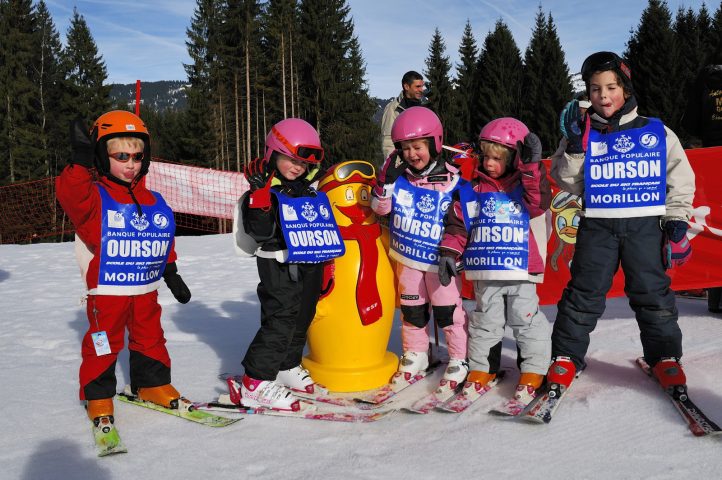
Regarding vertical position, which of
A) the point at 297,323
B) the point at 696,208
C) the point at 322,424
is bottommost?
the point at 322,424

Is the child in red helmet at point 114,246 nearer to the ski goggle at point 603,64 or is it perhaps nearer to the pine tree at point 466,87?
the ski goggle at point 603,64

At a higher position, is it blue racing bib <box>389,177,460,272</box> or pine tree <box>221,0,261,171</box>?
pine tree <box>221,0,261,171</box>

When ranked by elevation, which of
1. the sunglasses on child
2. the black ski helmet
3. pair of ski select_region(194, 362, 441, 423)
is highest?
the black ski helmet

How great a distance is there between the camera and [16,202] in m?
18.6

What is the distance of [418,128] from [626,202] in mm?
1347

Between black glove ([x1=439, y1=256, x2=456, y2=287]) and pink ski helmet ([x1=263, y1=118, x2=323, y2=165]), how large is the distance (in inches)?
40.2

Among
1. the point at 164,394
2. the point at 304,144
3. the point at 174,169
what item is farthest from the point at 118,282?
the point at 174,169

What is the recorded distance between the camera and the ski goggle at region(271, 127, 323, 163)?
3.67m

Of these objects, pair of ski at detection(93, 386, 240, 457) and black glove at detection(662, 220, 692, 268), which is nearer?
pair of ski at detection(93, 386, 240, 457)

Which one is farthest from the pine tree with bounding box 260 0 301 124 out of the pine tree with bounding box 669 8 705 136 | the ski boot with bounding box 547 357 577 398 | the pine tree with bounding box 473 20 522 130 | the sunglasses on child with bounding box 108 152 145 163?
the ski boot with bounding box 547 357 577 398

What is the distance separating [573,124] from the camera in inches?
134

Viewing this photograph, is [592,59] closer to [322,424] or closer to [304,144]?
[304,144]

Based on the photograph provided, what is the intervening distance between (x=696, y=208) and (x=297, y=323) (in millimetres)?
3812

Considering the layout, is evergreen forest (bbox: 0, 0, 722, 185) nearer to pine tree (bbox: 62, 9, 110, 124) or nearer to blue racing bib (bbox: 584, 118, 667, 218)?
pine tree (bbox: 62, 9, 110, 124)
